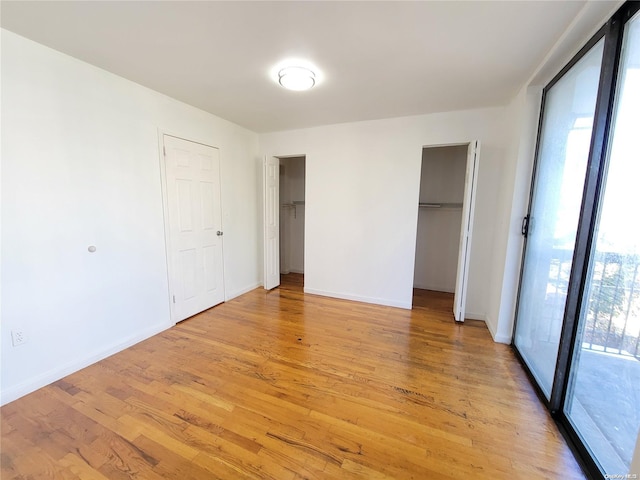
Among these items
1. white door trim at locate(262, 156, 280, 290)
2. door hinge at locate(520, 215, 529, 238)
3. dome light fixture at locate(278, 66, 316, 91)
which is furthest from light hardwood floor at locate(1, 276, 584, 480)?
dome light fixture at locate(278, 66, 316, 91)

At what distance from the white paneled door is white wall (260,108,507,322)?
1213mm

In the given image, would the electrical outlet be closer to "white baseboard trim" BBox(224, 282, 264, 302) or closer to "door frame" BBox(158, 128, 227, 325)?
"door frame" BBox(158, 128, 227, 325)

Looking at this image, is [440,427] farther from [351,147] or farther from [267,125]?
[267,125]

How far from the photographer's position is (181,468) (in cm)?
131

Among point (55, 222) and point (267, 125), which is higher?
point (267, 125)

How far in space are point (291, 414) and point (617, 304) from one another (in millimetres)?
1857

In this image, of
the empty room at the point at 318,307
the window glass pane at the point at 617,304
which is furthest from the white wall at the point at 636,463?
the window glass pane at the point at 617,304

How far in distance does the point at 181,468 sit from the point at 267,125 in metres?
3.55

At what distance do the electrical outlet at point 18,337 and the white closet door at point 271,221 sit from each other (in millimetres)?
2514

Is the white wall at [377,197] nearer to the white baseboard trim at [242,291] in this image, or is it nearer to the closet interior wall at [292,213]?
the white baseboard trim at [242,291]

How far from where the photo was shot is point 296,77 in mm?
2064

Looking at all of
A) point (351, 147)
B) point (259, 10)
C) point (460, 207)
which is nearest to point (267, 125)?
point (351, 147)

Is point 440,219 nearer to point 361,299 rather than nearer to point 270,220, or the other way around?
point 361,299

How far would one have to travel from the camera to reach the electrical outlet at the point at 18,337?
1.75 meters
